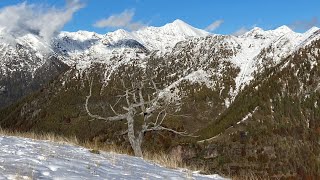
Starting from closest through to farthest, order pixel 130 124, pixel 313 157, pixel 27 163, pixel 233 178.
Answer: pixel 27 163
pixel 233 178
pixel 130 124
pixel 313 157

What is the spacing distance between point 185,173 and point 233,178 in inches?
74.6

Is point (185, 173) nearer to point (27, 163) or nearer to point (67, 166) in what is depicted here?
point (67, 166)

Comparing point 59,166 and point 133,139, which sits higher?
point 133,139

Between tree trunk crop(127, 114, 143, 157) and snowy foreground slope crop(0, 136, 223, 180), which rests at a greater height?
tree trunk crop(127, 114, 143, 157)

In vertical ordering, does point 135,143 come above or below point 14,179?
above

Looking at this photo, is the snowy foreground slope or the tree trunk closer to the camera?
the snowy foreground slope

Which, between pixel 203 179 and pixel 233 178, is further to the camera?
pixel 233 178

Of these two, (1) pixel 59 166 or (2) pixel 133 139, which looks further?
(2) pixel 133 139

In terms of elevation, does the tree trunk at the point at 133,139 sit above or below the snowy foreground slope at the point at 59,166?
above

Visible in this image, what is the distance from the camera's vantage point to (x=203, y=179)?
13.4 m

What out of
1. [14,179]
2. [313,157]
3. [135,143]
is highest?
[313,157]

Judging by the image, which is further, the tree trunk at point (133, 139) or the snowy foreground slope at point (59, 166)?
the tree trunk at point (133, 139)

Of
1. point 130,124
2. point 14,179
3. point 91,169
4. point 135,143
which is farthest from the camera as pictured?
point 130,124

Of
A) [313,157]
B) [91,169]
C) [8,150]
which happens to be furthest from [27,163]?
[313,157]
